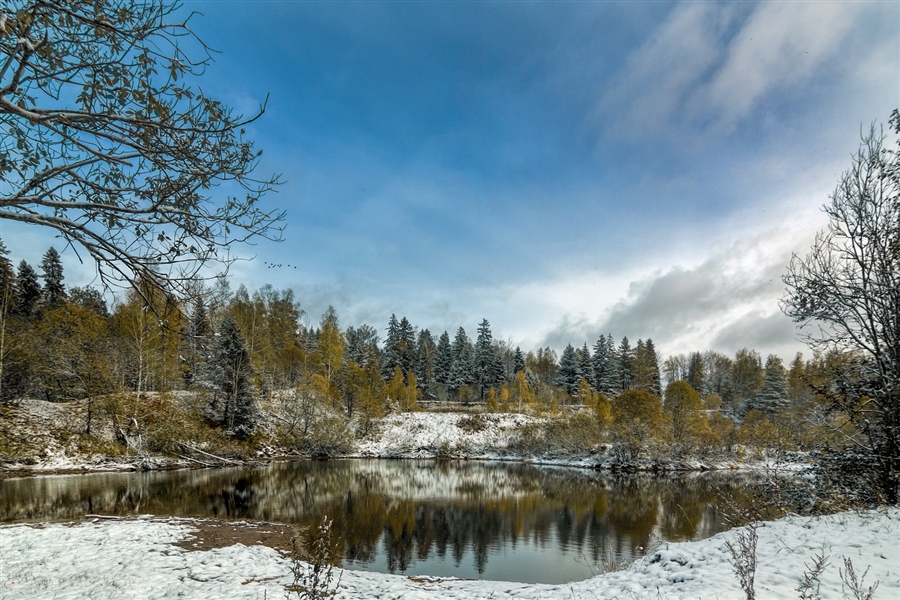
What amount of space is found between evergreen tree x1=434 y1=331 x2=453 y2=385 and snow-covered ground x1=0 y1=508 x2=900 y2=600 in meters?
60.6

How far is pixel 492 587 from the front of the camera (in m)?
7.90

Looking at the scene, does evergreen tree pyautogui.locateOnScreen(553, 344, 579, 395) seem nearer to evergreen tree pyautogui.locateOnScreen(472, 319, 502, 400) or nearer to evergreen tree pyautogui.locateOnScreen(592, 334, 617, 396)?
evergreen tree pyautogui.locateOnScreen(592, 334, 617, 396)

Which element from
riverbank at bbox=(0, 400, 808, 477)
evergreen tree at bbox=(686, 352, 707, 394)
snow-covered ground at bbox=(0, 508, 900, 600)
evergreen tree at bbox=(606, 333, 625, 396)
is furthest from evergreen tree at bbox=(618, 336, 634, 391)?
snow-covered ground at bbox=(0, 508, 900, 600)

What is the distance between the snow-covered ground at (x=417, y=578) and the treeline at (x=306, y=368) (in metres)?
3.36

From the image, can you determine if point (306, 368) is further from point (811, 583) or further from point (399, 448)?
point (811, 583)

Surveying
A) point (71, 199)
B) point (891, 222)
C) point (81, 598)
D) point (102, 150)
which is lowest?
point (81, 598)

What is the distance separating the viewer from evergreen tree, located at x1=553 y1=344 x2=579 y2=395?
232 feet

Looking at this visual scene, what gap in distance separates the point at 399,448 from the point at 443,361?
1163 inches

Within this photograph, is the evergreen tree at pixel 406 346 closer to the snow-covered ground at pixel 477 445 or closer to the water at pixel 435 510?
the snow-covered ground at pixel 477 445

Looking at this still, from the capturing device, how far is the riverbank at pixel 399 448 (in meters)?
21.2

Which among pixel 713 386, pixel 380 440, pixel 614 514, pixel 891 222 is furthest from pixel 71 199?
pixel 713 386

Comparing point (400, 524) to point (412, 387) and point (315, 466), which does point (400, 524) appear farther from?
point (412, 387)

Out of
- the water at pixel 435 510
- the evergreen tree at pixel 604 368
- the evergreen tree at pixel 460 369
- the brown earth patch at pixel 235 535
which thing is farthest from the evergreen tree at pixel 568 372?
the brown earth patch at pixel 235 535

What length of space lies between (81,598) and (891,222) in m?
15.3
